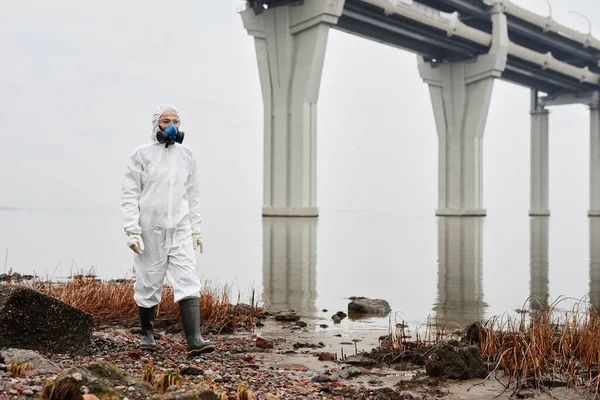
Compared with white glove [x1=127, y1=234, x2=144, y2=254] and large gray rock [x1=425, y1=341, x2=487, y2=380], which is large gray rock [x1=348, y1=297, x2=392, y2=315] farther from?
white glove [x1=127, y1=234, x2=144, y2=254]

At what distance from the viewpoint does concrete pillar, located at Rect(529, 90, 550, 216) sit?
6341 centimetres

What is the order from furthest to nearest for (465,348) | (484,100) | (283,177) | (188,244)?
(484,100) < (283,177) < (188,244) < (465,348)

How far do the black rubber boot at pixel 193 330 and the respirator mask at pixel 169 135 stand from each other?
129 cm

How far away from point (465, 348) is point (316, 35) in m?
31.8

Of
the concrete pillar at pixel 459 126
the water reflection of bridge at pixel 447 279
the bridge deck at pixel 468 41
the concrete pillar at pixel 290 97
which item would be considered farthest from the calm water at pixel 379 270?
the concrete pillar at pixel 459 126

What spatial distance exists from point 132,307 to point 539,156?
62.1m

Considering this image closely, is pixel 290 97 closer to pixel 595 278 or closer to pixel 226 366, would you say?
pixel 595 278

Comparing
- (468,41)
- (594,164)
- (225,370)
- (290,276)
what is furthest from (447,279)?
(594,164)

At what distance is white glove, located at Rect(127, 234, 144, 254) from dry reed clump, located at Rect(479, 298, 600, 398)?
270 centimetres

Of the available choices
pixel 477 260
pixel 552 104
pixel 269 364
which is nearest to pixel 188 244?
pixel 269 364

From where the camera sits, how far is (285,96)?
3700 centimetres

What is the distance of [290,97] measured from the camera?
37062 millimetres

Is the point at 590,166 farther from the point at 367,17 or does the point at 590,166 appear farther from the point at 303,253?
the point at 303,253

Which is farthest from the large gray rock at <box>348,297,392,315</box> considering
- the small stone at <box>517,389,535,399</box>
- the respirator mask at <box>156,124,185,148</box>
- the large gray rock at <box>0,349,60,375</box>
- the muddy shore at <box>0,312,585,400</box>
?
the large gray rock at <box>0,349,60,375</box>
